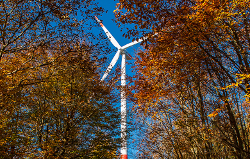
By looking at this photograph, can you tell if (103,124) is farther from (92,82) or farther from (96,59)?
(96,59)

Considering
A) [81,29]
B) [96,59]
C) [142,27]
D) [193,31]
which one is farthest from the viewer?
[96,59]

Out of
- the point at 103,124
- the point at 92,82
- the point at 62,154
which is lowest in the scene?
the point at 62,154

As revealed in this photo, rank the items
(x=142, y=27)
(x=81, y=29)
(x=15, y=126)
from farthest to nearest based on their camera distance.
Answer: (x=15, y=126) → (x=81, y=29) → (x=142, y=27)

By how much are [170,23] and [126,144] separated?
8312 mm

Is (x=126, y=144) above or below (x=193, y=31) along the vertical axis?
below

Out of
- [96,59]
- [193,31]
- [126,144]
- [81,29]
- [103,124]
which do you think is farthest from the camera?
[126,144]

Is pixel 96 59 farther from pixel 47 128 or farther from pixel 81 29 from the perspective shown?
pixel 47 128

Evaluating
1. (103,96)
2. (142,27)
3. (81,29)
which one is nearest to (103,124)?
(103,96)

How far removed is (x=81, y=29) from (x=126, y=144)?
290 inches

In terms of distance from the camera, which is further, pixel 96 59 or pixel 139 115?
pixel 139 115

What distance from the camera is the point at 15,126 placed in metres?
7.79

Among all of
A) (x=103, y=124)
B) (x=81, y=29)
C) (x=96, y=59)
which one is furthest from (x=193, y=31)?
(x=103, y=124)

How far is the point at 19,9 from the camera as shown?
5762 mm

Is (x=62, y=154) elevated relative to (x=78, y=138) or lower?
lower
